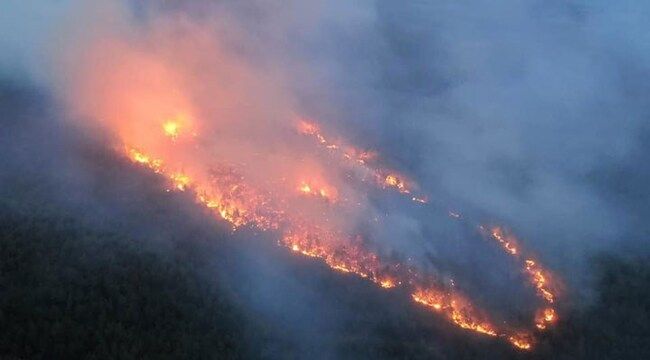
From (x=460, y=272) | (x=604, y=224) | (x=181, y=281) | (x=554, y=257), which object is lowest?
(x=181, y=281)

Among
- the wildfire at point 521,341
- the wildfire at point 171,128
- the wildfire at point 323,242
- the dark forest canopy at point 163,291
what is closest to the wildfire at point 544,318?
the wildfire at point 323,242

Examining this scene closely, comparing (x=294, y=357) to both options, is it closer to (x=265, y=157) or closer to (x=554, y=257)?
(x=265, y=157)

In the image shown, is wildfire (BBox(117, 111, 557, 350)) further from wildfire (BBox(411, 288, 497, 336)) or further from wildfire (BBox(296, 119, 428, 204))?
wildfire (BBox(296, 119, 428, 204))

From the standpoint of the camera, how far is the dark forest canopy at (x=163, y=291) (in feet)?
56.4

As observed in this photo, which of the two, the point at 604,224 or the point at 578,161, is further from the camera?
the point at 578,161

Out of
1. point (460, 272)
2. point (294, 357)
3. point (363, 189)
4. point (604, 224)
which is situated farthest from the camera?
point (604, 224)

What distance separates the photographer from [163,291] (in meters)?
19.0

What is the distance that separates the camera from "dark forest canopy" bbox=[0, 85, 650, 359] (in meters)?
17.2

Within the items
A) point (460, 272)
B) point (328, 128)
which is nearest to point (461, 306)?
point (460, 272)

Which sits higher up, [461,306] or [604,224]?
[604,224]

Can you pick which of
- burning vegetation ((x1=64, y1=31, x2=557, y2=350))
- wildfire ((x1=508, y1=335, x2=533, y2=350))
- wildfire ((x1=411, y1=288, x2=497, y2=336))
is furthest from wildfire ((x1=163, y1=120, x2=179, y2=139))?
wildfire ((x1=508, y1=335, x2=533, y2=350))

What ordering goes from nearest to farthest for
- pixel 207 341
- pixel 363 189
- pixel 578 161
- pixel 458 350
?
pixel 207 341
pixel 458 350
pixel 363 189
pixel 578 161

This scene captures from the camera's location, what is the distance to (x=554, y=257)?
29016 mm

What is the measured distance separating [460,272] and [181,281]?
35.5 feet
